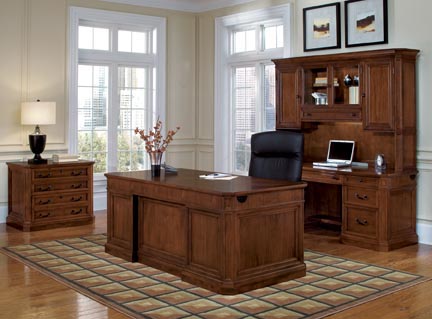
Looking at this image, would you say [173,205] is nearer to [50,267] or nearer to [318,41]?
[50,267]

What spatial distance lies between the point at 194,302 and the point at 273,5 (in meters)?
4.56

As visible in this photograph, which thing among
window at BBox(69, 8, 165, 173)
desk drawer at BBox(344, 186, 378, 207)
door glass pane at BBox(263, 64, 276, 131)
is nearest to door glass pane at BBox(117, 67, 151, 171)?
window at BBox(69, 8, 165, 173)

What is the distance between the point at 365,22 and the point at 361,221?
86.4 inches

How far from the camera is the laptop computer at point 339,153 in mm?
6223

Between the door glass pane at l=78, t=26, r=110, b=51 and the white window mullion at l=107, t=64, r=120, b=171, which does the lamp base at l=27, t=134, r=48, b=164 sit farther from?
the door glass pane at l=78, t=26, r=110, b=51

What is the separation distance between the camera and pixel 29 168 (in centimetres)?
638

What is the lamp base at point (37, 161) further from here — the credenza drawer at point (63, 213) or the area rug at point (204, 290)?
the area rug at point (204, 290)

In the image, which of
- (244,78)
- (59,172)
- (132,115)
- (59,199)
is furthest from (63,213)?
(244,78)

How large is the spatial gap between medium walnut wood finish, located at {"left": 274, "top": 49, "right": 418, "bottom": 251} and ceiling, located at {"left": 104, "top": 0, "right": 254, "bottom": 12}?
2035mm

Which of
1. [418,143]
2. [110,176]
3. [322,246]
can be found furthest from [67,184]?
[418,143]

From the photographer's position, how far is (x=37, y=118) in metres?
6.64

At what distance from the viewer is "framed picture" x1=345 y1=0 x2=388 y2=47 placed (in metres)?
6.16

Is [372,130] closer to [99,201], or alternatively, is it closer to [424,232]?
[424,232]

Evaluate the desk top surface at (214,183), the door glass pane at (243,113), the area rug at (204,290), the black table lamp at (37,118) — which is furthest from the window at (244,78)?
the area rug at (204,290)
